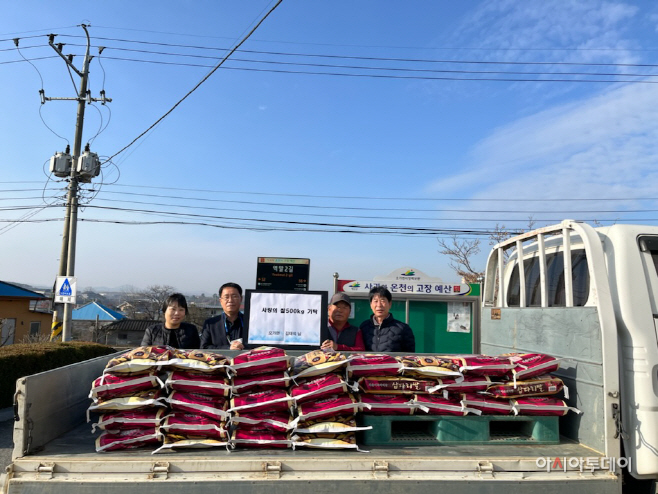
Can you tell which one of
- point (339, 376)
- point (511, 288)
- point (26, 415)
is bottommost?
point (26, 415)

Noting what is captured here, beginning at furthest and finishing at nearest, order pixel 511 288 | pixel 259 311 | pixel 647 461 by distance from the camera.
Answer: pixel 511 288, pixel 259 311, pixel 647 461

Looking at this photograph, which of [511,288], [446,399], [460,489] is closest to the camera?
[460,489]

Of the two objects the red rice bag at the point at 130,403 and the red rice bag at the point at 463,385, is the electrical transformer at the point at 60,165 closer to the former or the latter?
the red rice bag at the point at 130,403

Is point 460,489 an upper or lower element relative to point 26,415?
lower

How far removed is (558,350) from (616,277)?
2.25 feet

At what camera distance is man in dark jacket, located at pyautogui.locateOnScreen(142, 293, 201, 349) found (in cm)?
443

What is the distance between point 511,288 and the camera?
192 inches

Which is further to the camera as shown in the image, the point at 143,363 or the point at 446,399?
the point at 446,399

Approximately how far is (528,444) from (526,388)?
0.36m

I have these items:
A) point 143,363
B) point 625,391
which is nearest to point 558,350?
point 625,391

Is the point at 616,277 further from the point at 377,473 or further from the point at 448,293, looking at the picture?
the point at 448,293

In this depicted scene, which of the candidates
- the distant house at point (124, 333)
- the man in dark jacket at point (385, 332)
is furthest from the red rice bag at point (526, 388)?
the distant house at point (124, 333)

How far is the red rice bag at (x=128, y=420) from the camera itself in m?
2.91

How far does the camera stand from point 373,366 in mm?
3184
